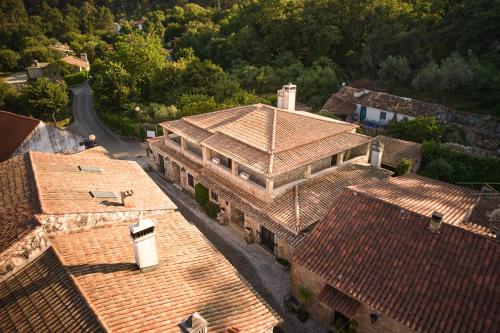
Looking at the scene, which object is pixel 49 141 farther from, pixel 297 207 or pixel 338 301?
pixel 338 301

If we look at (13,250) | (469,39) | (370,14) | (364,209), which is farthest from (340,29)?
(13,250)

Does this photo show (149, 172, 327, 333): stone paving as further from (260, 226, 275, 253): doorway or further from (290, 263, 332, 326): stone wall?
(290, 263, 332, 326): stone wall

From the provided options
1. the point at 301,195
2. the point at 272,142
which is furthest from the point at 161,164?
the point at 301,195

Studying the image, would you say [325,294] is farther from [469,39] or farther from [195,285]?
[469,39]

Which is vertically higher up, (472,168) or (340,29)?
(340,29)

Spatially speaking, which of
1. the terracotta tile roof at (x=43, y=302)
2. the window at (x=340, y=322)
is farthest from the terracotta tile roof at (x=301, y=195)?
the terracotta tile roof at (x=43, y=302)

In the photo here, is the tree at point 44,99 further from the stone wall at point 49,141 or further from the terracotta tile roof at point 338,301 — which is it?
the terracotta tile roof at point 338,301

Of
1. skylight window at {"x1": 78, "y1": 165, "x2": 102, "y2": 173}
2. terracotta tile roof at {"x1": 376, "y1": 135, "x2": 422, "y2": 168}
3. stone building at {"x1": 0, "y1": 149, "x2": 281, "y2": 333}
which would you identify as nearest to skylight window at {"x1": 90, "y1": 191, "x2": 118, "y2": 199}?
stone building at {"x1": 0, "y1": 149, "x2": 281, "y2": 333}
